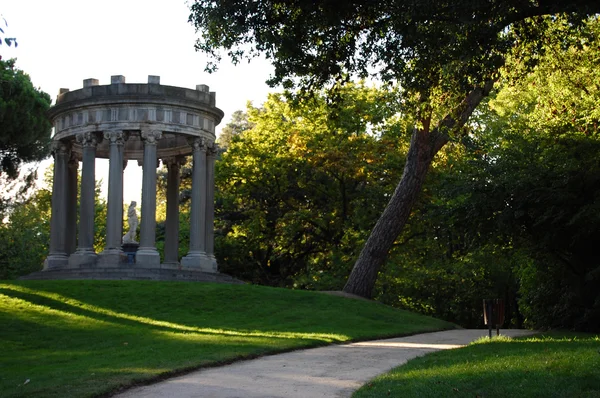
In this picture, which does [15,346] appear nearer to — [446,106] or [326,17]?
[326,17]

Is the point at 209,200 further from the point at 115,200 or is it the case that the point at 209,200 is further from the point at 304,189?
the point at 304,189

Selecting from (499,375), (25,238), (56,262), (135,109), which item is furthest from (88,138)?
(499,375)

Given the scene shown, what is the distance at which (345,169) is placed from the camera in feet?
136

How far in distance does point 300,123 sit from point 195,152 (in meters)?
10.2

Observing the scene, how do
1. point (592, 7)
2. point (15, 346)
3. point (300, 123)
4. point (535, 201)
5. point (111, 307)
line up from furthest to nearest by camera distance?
point (300, 123), point (111, 307), point (535, 201), point (15, 346), point (592, 7)

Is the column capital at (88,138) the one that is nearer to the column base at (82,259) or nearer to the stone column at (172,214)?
the column base at (82,259)

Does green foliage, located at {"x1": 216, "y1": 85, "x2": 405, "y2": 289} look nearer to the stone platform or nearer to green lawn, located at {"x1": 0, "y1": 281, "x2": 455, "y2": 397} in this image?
the stone platform

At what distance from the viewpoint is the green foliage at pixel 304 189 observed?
41688mm

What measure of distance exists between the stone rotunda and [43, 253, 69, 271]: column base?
0.05 metres

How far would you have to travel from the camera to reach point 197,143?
3675 cm

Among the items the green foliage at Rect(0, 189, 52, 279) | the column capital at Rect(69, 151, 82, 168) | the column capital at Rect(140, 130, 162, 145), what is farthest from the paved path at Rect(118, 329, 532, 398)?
the green foliage at Rect(0, 189, 52, 279)

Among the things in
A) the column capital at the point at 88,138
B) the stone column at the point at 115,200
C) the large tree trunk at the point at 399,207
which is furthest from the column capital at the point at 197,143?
the large tree trunk at the point at 399,207

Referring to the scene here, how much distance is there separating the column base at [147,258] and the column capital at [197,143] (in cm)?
509

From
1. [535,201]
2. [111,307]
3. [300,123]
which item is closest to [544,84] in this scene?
[535,201]
